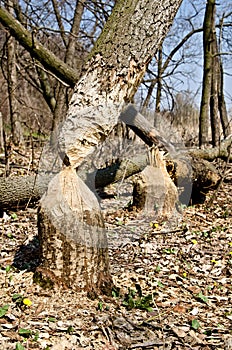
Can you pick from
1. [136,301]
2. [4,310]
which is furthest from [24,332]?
[136,301]

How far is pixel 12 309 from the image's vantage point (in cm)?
232

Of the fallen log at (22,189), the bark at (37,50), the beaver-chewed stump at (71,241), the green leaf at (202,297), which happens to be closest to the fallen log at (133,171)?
the fallen log at (22,189)

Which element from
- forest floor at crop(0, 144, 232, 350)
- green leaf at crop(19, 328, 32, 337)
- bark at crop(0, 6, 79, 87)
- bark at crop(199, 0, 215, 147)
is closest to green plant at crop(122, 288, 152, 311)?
forest floor at crop(0, 144, 232, 350)

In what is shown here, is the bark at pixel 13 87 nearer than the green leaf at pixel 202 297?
No

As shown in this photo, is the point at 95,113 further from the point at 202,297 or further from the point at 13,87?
the point at 13,87

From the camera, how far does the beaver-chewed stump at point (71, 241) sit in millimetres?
2496

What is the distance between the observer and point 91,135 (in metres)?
2.74

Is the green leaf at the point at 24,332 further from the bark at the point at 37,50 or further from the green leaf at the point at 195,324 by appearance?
the bark at the point at 37,50

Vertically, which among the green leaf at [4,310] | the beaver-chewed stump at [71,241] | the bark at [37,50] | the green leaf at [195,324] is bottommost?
the green leaf at [195,324]

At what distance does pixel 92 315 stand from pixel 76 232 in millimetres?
508

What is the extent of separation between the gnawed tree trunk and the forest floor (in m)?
0.21

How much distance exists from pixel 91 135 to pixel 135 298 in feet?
3.76

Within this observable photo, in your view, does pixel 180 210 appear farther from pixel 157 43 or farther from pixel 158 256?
pixel 157 43

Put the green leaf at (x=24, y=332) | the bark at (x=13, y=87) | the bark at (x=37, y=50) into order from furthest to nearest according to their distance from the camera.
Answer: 1. the bark at (x=13, y=87)
2. the bark at (x=37, y=50)
3. the green leaf at (x=24, y=332)
